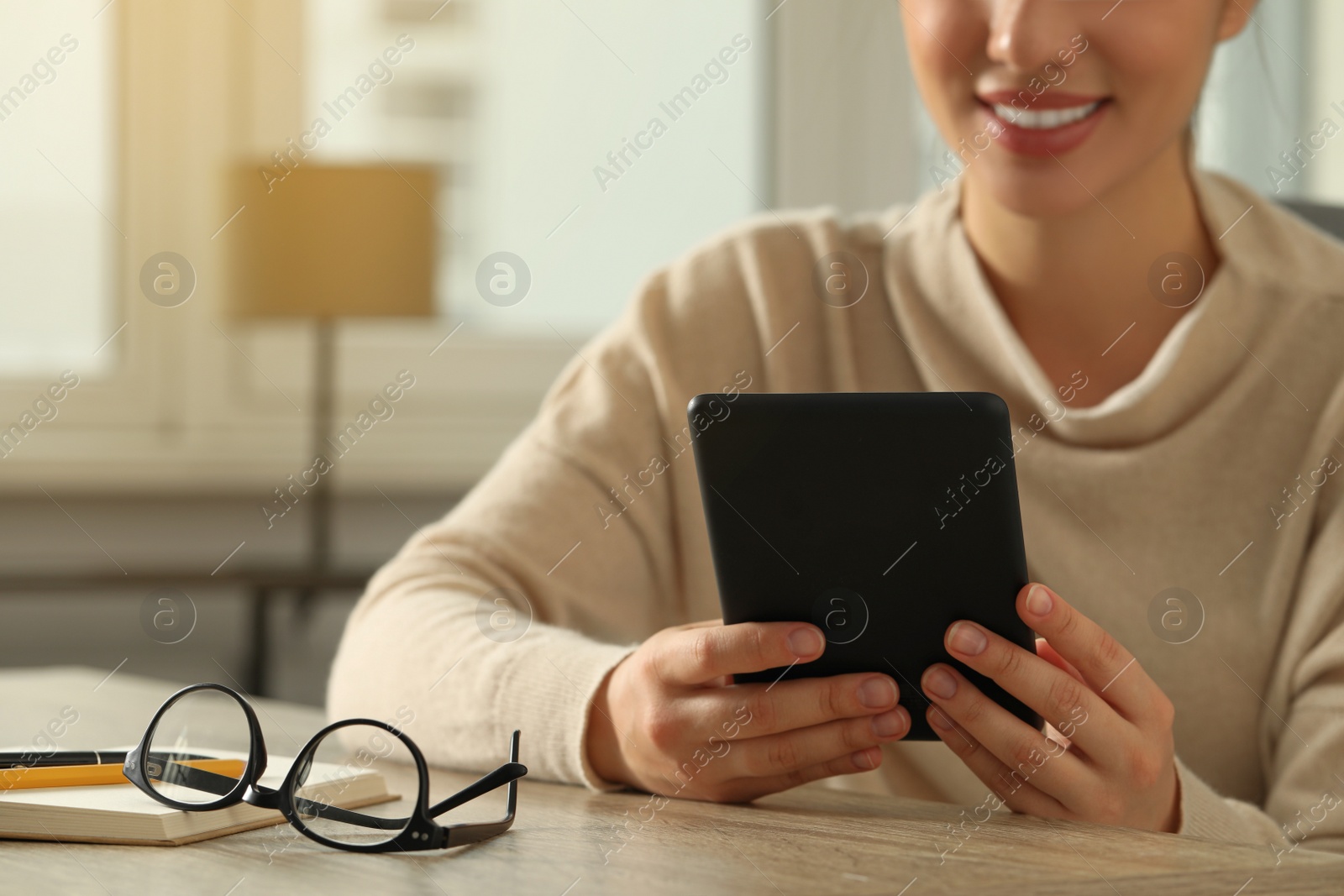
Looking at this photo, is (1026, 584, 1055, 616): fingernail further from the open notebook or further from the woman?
the open notebook

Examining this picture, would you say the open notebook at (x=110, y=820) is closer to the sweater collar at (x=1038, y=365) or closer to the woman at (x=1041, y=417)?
the woman at (x=1041, y=417)

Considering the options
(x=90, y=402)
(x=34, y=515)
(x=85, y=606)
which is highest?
(x=90, y=402)

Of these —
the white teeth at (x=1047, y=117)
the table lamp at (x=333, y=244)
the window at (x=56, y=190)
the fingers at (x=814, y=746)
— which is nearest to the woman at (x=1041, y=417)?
the white teeth at (x=1047, y=117)

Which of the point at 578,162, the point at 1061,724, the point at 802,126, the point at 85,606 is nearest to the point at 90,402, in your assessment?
the point at 85,606

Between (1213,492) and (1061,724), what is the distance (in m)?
0.52

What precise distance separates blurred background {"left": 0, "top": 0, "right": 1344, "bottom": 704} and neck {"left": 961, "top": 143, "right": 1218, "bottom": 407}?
1.18 meters

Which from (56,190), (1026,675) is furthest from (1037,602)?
(56,190)

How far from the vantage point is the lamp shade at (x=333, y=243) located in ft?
7.17

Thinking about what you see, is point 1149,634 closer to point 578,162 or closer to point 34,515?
point 578,162

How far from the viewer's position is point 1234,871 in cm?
59

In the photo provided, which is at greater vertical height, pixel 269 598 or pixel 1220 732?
pixel 1220 732

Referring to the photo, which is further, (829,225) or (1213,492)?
(829,225)

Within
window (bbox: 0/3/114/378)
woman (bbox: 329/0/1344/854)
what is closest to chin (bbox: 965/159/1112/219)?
woman (bbox: 329/0/1344/854)

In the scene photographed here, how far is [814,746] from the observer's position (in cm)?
74
